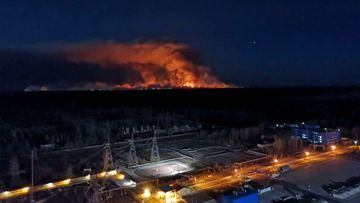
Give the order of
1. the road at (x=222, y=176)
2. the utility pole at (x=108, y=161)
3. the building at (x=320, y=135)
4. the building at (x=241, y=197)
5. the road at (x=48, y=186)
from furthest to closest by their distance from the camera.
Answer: the building at (x=320, y=135) → the utility pole at (x=108, y=161) → the road at (x=222, y=176) → the road at (x=48, y=186) → the building at (x=241, y=197)

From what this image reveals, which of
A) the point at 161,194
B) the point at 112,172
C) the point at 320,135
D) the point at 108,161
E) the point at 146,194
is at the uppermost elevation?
the point at 320,135

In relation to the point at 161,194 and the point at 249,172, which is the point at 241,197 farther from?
the point at 249,172

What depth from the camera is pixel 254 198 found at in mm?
13828

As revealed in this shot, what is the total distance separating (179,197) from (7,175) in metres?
12.6

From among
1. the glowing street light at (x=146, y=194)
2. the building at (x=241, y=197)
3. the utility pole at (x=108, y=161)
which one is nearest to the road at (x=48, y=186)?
the utility pole at (x=108, y=161)

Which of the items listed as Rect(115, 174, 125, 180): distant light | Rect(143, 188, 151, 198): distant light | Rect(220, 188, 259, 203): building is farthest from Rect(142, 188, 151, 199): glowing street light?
Rect(220, 188, 259, 203): building

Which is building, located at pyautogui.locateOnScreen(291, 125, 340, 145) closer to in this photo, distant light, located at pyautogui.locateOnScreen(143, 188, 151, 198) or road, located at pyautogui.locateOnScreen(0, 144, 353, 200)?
road, located at pyautogui.locateOnScreen(0, 144, 353, 200)

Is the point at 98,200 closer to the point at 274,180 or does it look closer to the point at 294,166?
the point at 274,180

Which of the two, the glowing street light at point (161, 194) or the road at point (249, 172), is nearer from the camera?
the glowing street light at point (161, 194)

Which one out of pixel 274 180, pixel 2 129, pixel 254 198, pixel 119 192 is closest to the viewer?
pixel 254 198

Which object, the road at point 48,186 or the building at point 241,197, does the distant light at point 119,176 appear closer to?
the road at point 48,186

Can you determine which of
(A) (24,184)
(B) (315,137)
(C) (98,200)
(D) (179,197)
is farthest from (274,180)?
(A) (24,184)

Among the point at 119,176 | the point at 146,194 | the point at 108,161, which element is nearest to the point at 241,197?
the point at 146,194

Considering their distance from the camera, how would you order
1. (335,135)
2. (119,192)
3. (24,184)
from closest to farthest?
(119,192) → (24,184) → (335,135)
